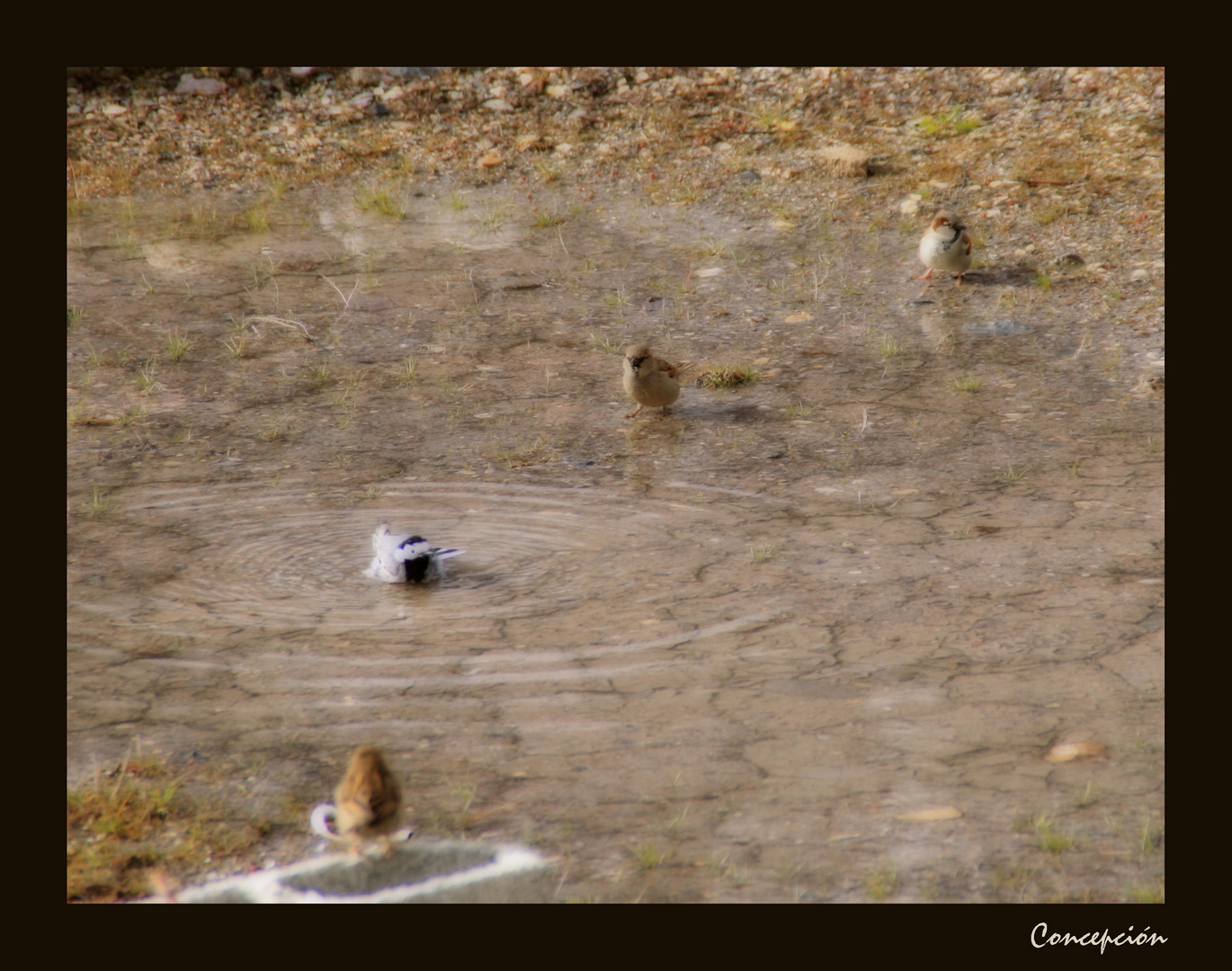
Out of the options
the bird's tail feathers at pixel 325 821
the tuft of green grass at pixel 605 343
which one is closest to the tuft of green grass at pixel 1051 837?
the bird's tail feathers at pixel 325 821

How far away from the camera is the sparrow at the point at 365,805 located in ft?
11.6

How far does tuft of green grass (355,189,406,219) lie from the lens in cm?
1100

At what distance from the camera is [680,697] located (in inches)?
176

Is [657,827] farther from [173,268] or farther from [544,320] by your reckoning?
[173,268]

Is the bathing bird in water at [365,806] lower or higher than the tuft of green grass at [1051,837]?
higher

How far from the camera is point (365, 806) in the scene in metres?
3.53

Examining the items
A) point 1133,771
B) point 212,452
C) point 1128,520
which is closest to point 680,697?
point 1133,771

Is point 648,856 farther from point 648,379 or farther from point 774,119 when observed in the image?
point 774,119

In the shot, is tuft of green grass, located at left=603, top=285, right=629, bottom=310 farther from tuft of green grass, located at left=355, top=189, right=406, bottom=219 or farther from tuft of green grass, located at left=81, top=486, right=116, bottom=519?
tuft of green grass, located at left=81, top=486, right=116, bottom=519

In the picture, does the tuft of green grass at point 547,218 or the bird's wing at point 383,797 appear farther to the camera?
the tuft of green grass at point 547,218

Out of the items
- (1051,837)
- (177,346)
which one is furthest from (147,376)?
(1051,837)

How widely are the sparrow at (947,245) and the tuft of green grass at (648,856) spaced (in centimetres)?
647

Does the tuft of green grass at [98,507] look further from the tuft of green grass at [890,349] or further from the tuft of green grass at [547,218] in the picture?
the tuft of green grass at [547,218]

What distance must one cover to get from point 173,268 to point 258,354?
1.97 metres
